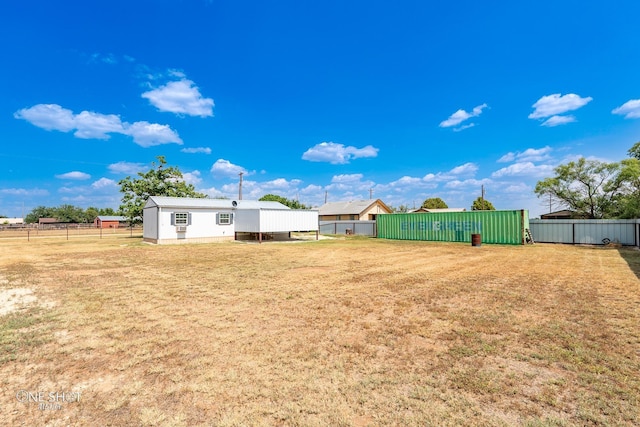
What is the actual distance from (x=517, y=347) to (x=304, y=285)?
4.75m

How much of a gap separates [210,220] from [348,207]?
1041 inches

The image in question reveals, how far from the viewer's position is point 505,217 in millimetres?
19375

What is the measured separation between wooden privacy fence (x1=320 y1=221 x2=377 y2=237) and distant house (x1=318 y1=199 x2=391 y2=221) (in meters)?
8.51

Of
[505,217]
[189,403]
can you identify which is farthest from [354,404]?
[505,217]

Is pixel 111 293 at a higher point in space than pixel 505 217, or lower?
lower

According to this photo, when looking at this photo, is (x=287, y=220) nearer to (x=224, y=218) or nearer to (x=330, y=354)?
(x=224, y=218)

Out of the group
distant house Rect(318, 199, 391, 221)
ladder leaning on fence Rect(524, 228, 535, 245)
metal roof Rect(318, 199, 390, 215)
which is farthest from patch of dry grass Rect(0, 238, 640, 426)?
metal roof Rect(318, 199, 390, 215)

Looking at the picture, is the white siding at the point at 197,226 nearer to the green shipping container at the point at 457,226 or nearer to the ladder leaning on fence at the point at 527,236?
the green shipping container at the point at 457,226

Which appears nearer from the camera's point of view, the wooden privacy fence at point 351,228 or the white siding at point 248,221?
the white siding at point 248,221

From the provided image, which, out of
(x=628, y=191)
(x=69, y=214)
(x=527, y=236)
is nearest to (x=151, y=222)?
(x=527, y=236)

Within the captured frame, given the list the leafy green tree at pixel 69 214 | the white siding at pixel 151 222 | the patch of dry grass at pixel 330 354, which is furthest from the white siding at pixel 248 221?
the leafy green tree at pixel 69 214

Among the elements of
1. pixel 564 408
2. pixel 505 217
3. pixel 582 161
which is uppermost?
pixel 582 161

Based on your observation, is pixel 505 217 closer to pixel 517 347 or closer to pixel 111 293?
pixel 517 347

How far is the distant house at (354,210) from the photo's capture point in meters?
42.7
